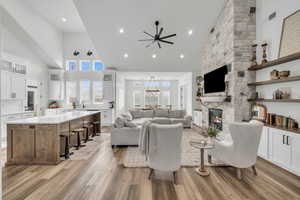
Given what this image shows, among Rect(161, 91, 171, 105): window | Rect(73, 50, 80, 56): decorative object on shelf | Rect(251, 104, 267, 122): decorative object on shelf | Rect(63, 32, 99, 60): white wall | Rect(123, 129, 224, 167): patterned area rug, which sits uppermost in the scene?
Rect(63, 32, 99, 60): white wall

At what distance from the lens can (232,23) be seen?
179 inches

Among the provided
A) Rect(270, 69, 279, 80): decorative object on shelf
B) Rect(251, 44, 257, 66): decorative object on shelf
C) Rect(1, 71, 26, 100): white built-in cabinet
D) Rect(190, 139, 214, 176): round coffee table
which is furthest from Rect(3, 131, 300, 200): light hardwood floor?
Rect(1, 71, 26, 100): white built-in cabinet

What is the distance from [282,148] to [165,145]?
8.41 feet

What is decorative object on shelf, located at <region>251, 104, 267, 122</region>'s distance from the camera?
13.1ft

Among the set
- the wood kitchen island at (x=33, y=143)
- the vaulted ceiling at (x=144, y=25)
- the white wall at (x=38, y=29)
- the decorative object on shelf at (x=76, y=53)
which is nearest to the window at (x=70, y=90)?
the white wall at (x=38, y=29)

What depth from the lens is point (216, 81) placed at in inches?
Result: 218

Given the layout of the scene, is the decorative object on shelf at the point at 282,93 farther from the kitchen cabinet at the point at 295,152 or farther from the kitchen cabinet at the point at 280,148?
the kitchen cabinet at the point at 295,152

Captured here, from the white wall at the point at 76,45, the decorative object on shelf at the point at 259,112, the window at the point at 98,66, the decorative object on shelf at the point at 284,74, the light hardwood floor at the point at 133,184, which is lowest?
the light hardwood floor at the point at 133,184

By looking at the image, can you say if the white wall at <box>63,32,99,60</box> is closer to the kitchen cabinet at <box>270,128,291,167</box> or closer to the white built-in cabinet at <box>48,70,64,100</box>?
the white built-in cabinet at <box>48,70,64,100</box>

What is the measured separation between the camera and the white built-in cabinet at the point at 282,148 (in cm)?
304

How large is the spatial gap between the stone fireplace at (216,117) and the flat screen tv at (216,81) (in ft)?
2.35

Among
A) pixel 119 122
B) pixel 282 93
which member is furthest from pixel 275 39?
pixel 119 122

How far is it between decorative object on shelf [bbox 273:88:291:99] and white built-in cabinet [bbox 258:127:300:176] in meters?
0.76

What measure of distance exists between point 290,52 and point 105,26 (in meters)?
5.56
